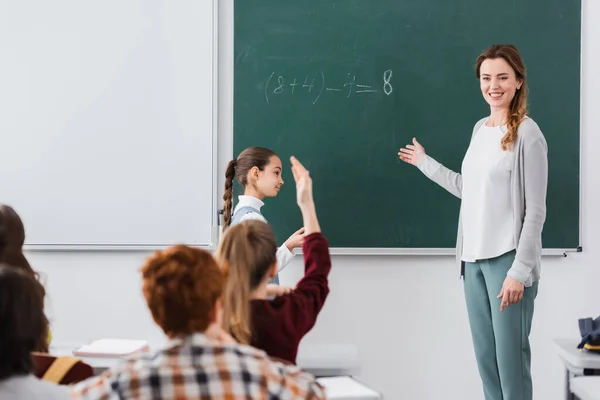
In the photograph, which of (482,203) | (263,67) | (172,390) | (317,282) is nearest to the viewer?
(172,390)

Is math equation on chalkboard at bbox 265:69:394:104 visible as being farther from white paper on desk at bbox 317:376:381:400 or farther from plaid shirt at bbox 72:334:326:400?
plaid shirt at bbox 72:334:326:400

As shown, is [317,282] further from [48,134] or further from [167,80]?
[48,134]

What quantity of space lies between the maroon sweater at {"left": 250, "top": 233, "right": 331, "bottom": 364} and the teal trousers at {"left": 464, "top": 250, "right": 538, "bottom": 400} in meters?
1.19

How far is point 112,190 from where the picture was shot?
3.63m

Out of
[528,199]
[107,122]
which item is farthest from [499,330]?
[107,122]

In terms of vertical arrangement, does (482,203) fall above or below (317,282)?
above

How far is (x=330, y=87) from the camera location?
3596mm

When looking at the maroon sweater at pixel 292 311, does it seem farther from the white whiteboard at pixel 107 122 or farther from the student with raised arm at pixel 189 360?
the white whiteboard at pixel 107 122

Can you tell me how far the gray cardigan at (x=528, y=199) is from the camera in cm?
270

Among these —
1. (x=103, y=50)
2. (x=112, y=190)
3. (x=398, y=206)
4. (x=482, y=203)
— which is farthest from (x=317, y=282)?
(x=103, y=50)

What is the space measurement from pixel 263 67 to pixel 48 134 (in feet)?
3.98

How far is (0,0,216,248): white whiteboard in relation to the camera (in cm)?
360

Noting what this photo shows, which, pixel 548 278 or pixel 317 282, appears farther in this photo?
pixel 548 278

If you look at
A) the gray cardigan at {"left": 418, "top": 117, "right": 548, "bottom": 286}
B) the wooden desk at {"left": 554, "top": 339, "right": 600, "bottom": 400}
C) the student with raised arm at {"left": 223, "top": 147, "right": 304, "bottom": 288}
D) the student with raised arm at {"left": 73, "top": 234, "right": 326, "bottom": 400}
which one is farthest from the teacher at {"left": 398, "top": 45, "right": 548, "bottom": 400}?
the student with raised arm at {"left": 73, "top": 234, "right": 326, "bottom": 400}
